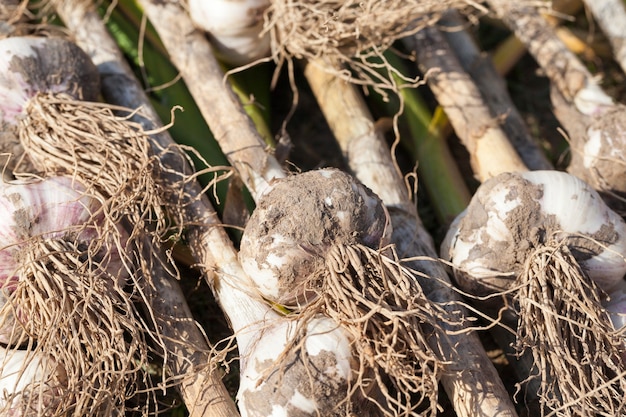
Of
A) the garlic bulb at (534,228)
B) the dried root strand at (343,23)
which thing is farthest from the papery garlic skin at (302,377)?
the dried root strand at (343,23)

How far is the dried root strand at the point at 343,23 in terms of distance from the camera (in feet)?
5.72

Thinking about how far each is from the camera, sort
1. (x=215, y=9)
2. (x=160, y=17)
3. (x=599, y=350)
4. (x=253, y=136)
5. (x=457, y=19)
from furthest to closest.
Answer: (x=457, y=19), (x=160, y=17), (x=215, y=9), (x=253, y=136), (x=599, y=350)

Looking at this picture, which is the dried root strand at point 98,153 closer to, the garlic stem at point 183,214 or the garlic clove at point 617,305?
the garlic stem at point 183,214

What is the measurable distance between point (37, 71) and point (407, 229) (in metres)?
0.96

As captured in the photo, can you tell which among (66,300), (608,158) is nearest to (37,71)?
(66,300)

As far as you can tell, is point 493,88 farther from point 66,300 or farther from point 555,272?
point 66,300

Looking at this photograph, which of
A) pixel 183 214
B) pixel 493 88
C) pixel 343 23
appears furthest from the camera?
pixel 493 88

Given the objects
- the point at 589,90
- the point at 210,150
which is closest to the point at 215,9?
the point at 210,150

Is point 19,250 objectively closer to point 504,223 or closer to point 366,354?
point 366,354

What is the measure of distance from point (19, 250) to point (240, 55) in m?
0.87

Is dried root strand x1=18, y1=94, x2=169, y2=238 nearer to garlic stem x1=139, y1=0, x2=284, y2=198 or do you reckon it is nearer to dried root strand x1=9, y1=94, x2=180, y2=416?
dried root strand x1=9, y1=94, x2=180, y2=416

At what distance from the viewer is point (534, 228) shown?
54.4 inches

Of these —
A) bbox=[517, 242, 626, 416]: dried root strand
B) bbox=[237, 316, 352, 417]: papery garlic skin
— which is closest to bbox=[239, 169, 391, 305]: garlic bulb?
bbox=[237, 316, 352, 417]: papery garlic skin

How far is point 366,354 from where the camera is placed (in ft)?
4.02
